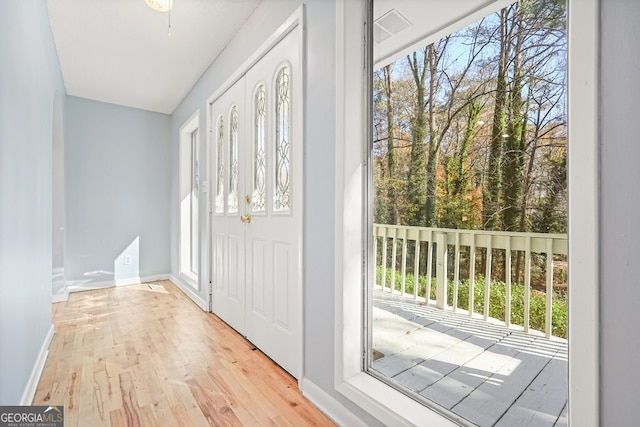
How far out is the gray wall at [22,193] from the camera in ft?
4.17

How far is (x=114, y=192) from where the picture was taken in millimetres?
4227

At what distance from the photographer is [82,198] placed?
4.00 metres

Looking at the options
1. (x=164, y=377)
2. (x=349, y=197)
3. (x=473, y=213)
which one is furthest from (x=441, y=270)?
(x=164, y=377)

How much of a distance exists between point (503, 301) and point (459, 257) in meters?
0.24

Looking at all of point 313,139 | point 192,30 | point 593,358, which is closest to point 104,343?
point 313,139

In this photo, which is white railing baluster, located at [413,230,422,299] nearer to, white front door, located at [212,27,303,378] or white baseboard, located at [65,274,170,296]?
white front door, located at [212,27,303,378]

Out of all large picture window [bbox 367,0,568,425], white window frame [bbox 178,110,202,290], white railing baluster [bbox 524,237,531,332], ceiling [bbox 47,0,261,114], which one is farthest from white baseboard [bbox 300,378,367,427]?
white window frame [bbox 178,110,202,290]

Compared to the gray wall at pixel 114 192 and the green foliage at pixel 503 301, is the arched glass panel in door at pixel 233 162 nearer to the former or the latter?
the green foliage at pixel 503 301

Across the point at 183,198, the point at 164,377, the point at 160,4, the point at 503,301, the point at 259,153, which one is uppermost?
the point at 160,4

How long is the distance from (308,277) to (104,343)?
1.84 metres

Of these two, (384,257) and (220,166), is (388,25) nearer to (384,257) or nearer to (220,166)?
(384,257)

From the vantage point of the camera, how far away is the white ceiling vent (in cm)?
151

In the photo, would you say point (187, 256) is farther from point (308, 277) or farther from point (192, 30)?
point (308, 277)

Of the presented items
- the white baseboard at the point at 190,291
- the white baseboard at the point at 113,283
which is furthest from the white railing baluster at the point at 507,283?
the white baseboard at the point at 113,283
